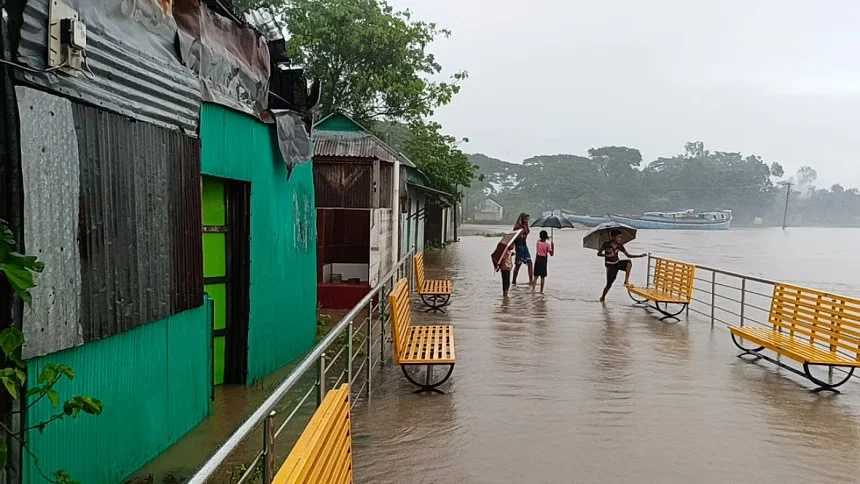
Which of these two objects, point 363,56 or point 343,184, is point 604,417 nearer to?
point 343,184

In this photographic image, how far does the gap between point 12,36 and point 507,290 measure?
442 inches

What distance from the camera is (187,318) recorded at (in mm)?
5453

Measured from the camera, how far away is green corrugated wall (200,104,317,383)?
6.23 metres

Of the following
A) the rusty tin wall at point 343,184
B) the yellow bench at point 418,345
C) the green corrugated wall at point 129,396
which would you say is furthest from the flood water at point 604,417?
the rusty tin wall at point 343,184

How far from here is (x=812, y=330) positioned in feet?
24.0

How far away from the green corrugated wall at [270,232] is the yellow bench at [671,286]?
17.8 feet

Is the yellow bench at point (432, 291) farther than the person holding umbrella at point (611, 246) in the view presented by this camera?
No

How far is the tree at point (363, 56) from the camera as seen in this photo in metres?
22.3

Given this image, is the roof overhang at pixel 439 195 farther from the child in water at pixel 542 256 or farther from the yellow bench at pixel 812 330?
the yellow bench at pixel 812 330

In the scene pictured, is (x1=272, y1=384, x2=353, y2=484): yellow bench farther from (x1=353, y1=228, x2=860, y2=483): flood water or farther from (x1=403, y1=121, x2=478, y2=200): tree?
(x1=403, y1=121, x2=478, y2=200): tree

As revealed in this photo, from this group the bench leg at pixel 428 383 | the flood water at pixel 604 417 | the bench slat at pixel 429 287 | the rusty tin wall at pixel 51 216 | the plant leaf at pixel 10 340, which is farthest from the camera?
the bench slat at pixel 429 287

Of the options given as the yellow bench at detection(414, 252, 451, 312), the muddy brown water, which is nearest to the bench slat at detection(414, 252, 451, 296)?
the yellow bench at detection(414, 252, 451, 312)

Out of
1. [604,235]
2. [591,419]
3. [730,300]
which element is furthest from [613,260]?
[591,419]

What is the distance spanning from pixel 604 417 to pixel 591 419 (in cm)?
13
